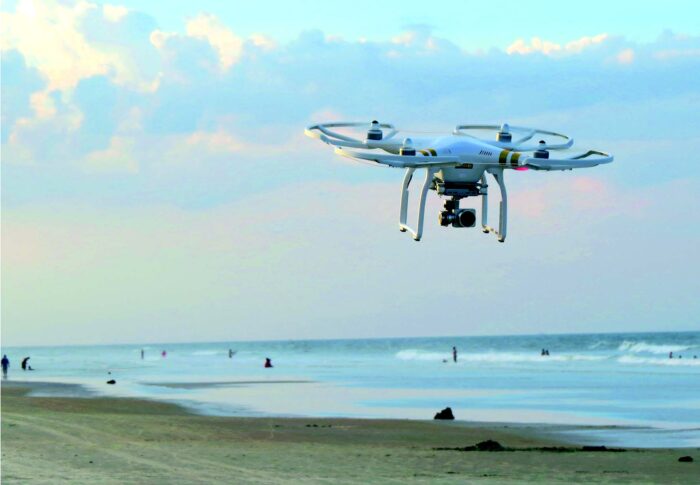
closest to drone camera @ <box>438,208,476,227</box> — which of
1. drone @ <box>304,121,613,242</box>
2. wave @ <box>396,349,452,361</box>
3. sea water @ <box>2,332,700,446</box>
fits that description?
drone @ <box>304,121,613,242</box>

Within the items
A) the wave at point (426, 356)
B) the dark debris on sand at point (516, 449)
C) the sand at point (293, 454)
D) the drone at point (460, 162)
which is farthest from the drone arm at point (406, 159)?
the wave at point (426, 356)

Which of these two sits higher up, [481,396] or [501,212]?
[501,212]

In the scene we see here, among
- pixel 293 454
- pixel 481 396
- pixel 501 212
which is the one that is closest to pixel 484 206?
pixel 501 212

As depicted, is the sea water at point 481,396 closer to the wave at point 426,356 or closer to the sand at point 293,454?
the sand at point 293,454

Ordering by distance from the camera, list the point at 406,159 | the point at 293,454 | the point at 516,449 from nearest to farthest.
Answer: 1. the point at 406,159
2. the point at 293,454
3. the point at 516,449

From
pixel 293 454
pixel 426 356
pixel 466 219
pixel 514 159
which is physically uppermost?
pixel 426 356

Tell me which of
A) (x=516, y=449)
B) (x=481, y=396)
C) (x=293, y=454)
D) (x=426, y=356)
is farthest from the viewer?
(x=426, y=356)

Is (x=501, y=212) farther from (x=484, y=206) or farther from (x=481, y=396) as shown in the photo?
(x=481, y=396)
